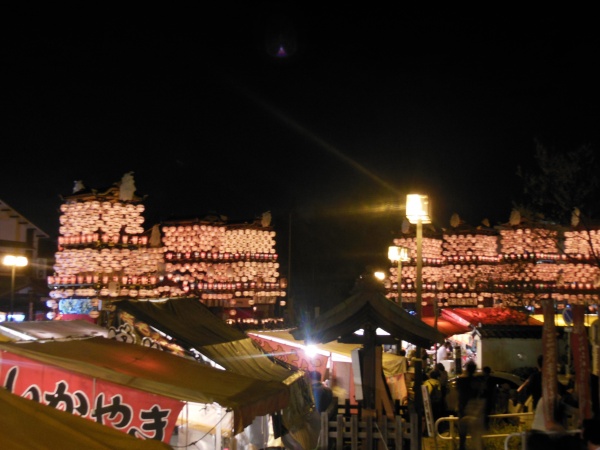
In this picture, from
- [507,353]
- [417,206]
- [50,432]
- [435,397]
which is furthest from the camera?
[507,353]

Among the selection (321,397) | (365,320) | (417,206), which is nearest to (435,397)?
(321,397)

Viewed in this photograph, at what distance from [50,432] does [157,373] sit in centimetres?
359

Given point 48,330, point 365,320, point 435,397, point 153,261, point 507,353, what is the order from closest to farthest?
point 48,330 < point 365,320 < point 435,397 < point 507,353 < point 153,261

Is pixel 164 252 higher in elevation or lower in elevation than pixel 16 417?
higher

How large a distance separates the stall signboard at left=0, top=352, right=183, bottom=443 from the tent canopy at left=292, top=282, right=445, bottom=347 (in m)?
4.45

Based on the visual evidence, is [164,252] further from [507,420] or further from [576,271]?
[507,420]

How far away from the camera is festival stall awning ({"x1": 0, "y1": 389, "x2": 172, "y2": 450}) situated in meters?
4.19

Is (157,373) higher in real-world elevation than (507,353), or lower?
higher

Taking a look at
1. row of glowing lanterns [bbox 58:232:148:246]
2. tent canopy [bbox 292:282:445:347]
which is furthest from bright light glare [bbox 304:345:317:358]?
row of glowing lanterns [bbox 58:232:148:246]

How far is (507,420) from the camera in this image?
48.5ft

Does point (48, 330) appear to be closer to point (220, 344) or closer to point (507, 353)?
point (220, 344)

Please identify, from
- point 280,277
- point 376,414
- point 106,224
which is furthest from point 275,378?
point 280,277

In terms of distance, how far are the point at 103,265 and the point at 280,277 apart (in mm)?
14706

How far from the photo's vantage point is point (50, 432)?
4.45 metres
